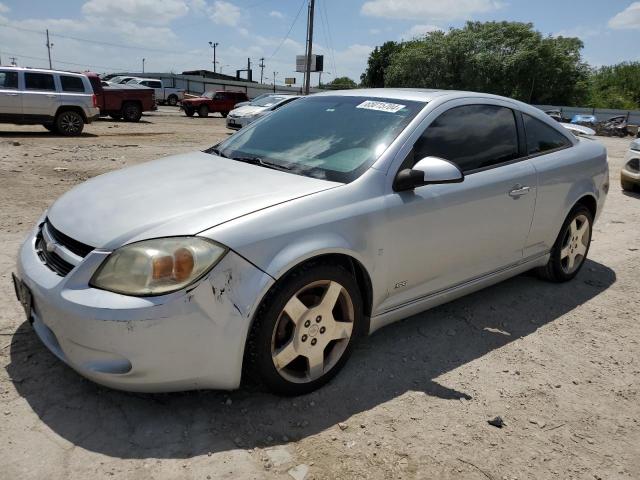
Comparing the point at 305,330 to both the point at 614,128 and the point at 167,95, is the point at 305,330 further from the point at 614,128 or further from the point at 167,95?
the point at 614,128

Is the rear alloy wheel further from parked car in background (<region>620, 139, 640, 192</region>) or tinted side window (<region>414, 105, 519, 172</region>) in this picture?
tinted side window (<region>414, 105, 519, 172</region>)

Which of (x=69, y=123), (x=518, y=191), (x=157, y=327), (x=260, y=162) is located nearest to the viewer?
(x=157, y=327)

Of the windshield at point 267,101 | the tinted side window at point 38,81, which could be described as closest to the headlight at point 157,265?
the tinted side window at point 38,81

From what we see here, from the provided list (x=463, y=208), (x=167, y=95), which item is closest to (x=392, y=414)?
(x=463, y=208)

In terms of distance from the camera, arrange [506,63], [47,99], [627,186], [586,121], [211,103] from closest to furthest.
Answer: [627,186]
[47,99]
[211,103]
[586,121]
[506,63]

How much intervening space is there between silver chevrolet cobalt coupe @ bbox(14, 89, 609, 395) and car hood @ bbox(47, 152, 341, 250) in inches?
0.5

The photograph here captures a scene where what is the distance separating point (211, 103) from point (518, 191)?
26361 mm

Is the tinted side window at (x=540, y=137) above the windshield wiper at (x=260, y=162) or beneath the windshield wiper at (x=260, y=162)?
above

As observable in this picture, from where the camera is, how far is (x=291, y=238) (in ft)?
8.02

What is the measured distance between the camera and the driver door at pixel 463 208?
9.79 feet

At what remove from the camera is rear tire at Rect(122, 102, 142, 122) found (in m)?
21.2

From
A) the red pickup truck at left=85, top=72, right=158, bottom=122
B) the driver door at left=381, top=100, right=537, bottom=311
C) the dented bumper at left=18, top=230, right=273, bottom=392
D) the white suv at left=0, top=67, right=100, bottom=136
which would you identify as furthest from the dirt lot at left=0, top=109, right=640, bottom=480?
the red pickup truck at left=85, top=72, right=158, bottom=122

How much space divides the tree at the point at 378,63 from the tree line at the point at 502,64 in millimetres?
16970

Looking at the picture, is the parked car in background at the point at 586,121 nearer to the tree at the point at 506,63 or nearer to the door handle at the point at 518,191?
the tree at the point at 506,63
